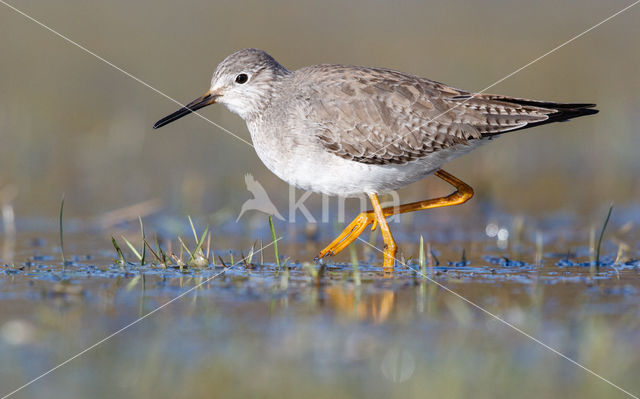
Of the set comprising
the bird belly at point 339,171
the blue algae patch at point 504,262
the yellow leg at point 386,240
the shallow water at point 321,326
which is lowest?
the shallow water at point 321,326

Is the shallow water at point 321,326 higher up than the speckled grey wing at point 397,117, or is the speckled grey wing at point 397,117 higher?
the speckled grey wing at point 397,117

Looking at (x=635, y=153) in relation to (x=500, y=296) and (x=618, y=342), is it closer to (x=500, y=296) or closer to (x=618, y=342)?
(x=500, y=296)

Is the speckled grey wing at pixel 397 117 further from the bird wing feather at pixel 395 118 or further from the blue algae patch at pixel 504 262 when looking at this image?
the blue algae patch at pixel 504 262

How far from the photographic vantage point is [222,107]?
15.6 metres

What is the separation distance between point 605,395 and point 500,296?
206 centimetres

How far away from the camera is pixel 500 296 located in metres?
6.16

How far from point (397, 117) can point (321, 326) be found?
3.06 m

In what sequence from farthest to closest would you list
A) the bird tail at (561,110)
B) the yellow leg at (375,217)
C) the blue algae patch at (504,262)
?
the yellow leg at (375,217)
the bird tail at (561,110)
the blue algae patch at (504,262)

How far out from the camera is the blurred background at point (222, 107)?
11242 mm

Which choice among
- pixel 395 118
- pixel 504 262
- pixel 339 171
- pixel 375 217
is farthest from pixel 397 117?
pixel 504 262

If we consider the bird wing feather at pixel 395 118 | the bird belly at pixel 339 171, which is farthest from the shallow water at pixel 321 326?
the bird wing feather at pixel 395 118

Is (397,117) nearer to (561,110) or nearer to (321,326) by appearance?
(561,110)

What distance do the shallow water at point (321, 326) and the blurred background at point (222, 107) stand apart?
274 centimetres

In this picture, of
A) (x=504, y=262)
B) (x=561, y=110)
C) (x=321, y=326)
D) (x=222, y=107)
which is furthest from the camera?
(x=222, y=107)
